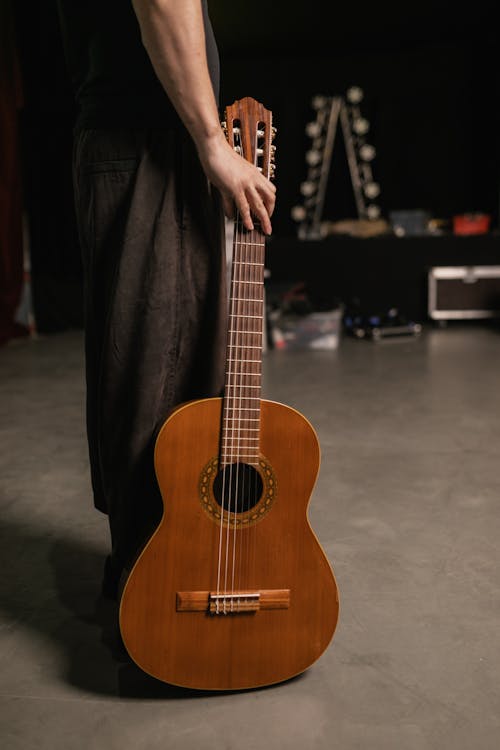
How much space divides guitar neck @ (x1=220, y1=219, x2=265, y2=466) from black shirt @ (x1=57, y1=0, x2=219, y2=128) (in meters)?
0.25

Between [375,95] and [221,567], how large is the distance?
19.8ft

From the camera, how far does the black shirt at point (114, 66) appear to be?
1241 millimetres

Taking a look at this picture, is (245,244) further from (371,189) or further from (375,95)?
(375,95)


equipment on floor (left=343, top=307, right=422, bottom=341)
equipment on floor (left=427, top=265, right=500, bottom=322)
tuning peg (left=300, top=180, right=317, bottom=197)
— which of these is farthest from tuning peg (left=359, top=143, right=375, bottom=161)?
equipment on floor (left=343, top=307, right=422, bottom=341)

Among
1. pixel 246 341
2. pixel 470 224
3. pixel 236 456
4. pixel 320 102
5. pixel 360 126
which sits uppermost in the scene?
pixel 320 102

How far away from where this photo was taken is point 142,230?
4.24 feet

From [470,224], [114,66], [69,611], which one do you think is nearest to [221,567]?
[69,611]

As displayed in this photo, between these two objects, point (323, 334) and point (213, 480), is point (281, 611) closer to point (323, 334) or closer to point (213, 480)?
point (213, 480)

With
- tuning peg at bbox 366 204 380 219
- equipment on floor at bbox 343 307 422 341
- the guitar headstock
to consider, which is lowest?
equipment on floor at bbox 343 307 422 341

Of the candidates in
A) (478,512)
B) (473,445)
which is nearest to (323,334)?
(473,445)

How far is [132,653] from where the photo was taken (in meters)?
1.23

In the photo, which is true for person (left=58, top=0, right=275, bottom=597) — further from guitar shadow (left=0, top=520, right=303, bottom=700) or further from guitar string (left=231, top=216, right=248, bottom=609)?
guitar shadow (left=0, top=520, right=303, bottom=700)

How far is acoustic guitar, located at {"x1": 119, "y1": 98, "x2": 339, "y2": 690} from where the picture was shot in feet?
4.02

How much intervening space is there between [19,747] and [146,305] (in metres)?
0.72
